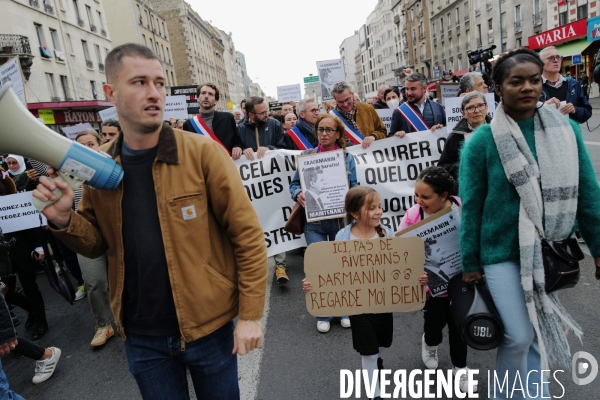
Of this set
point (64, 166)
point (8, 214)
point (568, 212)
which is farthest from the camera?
point (8, 214)

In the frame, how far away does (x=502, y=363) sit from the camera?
2.25m

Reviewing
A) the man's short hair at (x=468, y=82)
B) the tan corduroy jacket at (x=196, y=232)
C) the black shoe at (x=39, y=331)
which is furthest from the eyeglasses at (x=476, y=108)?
the black shoe at (x=39, y=331)

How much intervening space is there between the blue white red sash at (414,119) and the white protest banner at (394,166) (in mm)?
252

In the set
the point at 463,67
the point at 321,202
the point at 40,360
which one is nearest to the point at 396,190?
the point at 321,202

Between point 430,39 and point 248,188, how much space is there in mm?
60201

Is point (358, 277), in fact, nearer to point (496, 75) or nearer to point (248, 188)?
point (496, 75)

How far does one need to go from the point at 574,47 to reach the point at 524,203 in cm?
3266

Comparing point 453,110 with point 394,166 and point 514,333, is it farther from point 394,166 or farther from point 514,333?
point 514,333

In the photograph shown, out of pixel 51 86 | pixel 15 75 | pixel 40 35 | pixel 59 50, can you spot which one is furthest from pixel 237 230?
pixel 59 50

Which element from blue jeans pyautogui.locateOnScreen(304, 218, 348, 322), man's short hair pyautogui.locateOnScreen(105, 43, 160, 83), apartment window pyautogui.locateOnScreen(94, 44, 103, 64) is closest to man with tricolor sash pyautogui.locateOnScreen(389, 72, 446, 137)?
blue jeans pyautogui.locateOnScreen(304, 218, 348, 322)

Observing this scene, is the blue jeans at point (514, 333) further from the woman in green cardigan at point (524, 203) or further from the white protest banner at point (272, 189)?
the white protest banner at point (272, 189)

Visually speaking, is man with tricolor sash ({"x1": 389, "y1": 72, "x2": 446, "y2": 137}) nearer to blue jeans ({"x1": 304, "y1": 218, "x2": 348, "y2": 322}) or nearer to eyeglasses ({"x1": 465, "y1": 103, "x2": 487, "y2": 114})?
eyeglasses ({"x1": 465, "y1": 103, "x2": 487, "y2": 114})

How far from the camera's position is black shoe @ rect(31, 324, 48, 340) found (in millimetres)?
4246

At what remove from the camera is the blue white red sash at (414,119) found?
5.38 m
